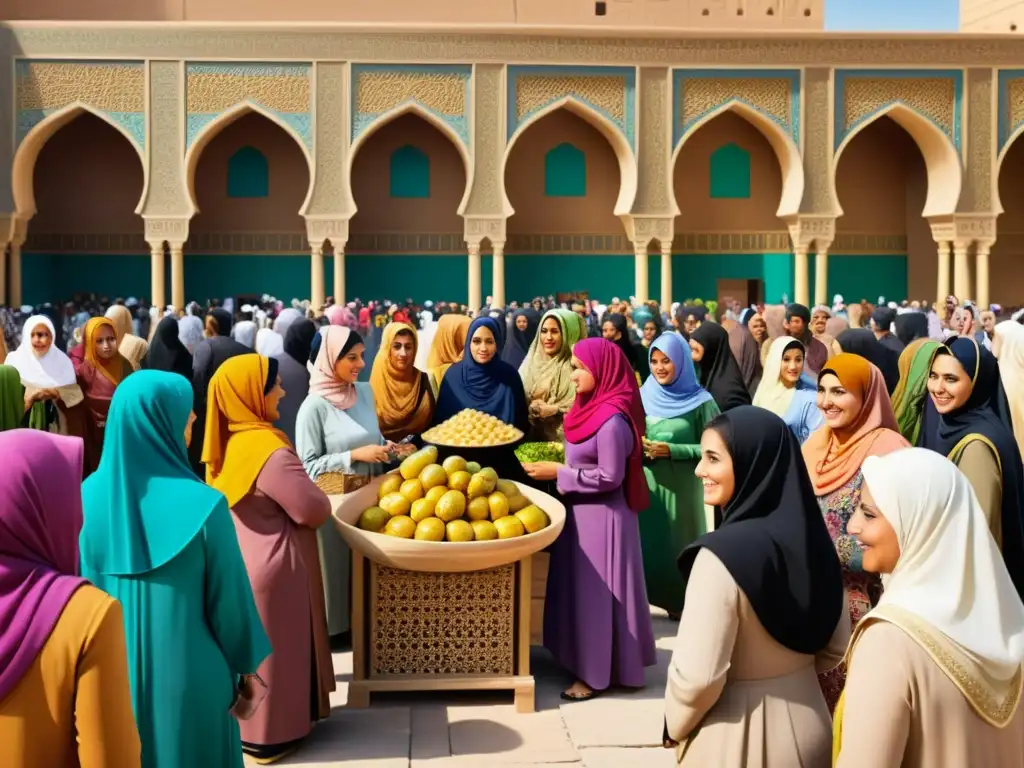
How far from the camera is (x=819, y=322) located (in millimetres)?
9102

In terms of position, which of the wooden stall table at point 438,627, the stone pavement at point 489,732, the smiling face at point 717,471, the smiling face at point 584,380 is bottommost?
the stone pavement at point 489,732

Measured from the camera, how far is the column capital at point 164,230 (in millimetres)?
17828

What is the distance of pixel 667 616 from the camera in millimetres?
5477

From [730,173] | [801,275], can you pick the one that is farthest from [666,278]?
[730,173]

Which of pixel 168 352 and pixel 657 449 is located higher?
pixel 168 352

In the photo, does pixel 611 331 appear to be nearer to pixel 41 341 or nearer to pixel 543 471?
pixel 543 471

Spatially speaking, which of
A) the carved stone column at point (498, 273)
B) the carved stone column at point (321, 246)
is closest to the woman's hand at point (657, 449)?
the carved stone column at point (321, 246)

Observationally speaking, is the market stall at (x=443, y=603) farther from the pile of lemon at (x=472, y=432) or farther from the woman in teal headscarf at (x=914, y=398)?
the woman in teal headscarf at (x=914, y=398)

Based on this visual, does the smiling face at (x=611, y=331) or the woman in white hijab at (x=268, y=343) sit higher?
the smiling face at (x=611, y=331)

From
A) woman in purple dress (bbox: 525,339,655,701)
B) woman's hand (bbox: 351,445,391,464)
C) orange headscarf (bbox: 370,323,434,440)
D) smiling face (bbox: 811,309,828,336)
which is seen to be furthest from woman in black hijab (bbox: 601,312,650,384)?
woman's hand (bbox: 351,445,391,464)

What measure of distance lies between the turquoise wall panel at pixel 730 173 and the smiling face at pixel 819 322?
1150 centimetres

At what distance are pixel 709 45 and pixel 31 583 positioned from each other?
17588 mm

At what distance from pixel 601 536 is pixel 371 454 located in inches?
33.7

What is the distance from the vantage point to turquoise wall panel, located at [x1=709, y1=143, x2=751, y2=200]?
20.3m
